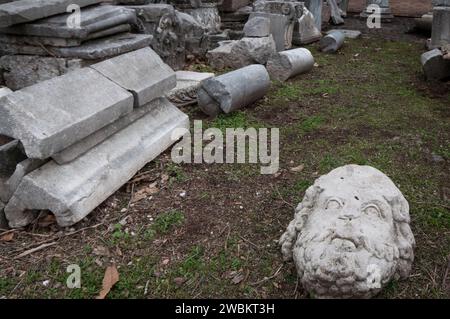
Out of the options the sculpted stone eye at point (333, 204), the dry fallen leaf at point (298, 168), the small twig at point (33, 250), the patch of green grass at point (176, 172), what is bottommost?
the dry fallen leaf at point (298, 168)

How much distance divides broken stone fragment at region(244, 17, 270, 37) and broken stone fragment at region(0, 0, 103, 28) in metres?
3.34

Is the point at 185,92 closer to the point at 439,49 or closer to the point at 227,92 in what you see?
the point at 227,92

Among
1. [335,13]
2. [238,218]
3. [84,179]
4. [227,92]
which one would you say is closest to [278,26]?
[227,92]

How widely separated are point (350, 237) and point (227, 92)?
9.01 feet

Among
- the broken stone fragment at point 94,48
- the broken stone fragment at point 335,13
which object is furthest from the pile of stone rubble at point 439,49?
the broken stone fragment at point 94,48

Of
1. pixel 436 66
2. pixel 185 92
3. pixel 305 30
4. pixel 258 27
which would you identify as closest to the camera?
pixel 185 92

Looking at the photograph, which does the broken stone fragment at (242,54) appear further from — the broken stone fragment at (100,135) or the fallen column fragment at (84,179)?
the fallen column fragment at (84,179)

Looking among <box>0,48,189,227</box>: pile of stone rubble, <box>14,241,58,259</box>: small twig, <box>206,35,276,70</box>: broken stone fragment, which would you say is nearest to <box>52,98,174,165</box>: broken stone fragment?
<box>0,48,189,227</box>: pile of stone rubble

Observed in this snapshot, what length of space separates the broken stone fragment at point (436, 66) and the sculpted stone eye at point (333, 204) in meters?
4.25

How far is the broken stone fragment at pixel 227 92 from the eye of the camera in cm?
462

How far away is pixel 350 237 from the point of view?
2.16m

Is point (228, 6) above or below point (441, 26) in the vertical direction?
above

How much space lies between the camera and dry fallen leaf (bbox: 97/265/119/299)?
7.77 ft

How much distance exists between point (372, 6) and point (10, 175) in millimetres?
10934
